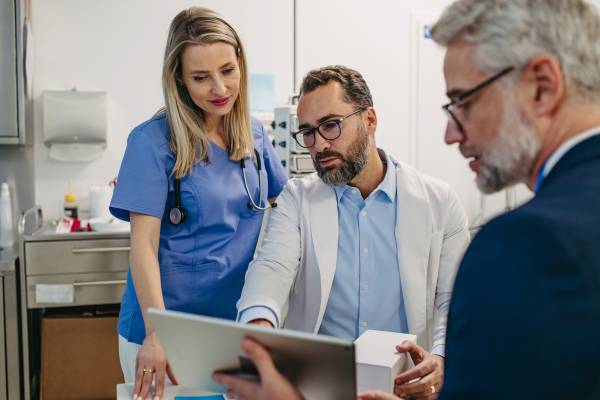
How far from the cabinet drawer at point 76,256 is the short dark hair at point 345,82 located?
140cm

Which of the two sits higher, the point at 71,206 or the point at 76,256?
the point at 71,206

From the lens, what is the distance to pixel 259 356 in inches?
27.6

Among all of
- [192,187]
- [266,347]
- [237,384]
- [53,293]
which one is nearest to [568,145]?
[266,347]

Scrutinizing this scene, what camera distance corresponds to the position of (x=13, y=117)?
2.46 m

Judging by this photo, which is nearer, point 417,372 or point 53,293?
point 417,372

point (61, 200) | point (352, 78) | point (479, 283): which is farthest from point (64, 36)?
point (479, 283)

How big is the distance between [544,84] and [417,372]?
0.63m

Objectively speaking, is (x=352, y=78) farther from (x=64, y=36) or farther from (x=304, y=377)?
(x=64, y=36)

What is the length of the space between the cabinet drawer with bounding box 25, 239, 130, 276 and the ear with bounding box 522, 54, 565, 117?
2.14 metres

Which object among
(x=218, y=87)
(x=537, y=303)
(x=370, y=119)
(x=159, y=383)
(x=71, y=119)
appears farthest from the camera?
(x=71, y=119)

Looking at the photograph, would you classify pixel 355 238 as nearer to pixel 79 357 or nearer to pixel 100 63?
pixel 79 357

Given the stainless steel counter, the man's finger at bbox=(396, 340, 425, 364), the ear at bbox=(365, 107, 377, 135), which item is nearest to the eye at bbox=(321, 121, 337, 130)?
the ear at bbox=(365, 107, 377, 135)

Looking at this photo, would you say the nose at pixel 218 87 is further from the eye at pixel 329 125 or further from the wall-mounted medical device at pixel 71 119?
the wall-mounted medical device at pixel 71 119

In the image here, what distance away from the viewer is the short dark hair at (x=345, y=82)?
146 cm
